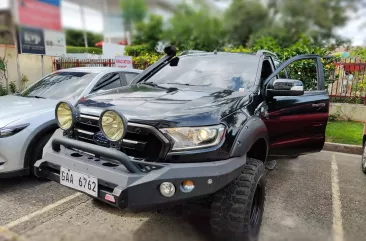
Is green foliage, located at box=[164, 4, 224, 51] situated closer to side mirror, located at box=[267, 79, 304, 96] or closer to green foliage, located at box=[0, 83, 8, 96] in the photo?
side mirror, located at box=[267, 79, 304, 96]

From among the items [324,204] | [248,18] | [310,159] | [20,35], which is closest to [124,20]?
[20,35]

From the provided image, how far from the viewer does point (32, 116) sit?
11.4 ft

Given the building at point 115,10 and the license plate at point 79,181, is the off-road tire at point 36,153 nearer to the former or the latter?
the license plate at point 79,181

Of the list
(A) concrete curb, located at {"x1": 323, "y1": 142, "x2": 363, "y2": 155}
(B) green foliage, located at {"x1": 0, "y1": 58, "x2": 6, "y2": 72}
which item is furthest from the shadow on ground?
(B) green foliage, located at {"x1": 0, "y1": 58, "x2": 6, "y2": 72}

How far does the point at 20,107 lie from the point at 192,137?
261cm

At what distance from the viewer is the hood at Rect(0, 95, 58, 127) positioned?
3.37 m

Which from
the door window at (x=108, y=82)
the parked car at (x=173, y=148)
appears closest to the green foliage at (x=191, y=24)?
the parked car at (x=173, y=148)

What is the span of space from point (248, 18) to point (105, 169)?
8.66 feet

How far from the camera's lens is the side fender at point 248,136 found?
2.23m

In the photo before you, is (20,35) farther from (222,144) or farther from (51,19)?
(222,144)

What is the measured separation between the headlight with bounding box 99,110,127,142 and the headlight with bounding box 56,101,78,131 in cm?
41

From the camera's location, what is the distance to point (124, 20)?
230 centimetres

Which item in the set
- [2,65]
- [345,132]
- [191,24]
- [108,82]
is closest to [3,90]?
[2,65]

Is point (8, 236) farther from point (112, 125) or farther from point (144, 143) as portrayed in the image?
point (144, 143)
